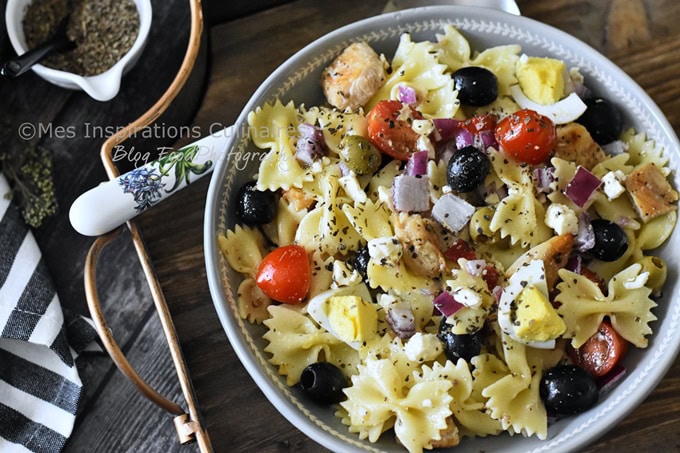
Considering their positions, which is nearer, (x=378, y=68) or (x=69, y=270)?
(x=378, y=68)

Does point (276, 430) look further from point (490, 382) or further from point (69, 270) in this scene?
point (69, 270)

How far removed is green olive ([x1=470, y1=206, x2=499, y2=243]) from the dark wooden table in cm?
94

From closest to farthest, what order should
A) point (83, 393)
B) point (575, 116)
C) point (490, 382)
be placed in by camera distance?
point (490, 382)
point (575, 116)
point (83, 393)

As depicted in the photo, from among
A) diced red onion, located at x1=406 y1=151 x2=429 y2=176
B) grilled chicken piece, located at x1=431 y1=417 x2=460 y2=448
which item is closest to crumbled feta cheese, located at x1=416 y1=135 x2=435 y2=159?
diced red onion, located at x1=406 y1=151 x2=429 y2=176

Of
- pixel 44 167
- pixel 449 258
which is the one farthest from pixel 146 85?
pixel 449 258

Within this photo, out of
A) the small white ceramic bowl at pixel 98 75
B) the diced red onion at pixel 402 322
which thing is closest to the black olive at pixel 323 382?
the diced red onion at pixel 402 322

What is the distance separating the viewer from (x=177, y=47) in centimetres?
383

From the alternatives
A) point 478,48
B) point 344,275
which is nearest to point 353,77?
point 478,48

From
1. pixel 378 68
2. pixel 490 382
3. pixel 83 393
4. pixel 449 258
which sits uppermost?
pixel 378 68

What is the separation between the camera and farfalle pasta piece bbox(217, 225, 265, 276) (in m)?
3.06

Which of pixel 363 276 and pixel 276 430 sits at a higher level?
pixel 363 276

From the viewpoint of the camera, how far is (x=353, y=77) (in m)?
3.21

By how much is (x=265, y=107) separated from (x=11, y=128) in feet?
4.60

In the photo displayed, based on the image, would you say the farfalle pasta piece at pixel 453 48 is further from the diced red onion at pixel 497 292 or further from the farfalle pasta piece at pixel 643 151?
the diced red onion at pixel 497 292
